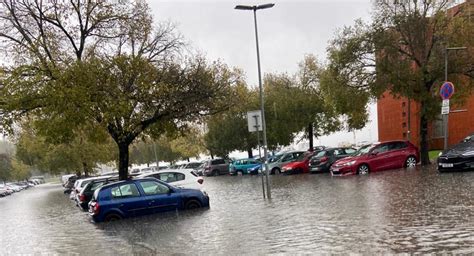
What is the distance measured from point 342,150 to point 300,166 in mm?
3297

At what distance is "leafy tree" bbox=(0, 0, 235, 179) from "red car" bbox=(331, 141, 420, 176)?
274 inches

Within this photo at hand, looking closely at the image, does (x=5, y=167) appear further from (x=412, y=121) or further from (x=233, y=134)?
(x=412, y=121)

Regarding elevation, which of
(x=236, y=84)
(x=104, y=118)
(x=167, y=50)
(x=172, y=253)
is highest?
(x=167, y=50)

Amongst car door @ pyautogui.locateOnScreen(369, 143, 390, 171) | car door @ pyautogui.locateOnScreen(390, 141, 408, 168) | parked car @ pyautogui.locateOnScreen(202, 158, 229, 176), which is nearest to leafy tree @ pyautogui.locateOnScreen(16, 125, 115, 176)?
parked car @ pyautogui.locateOnScreen(202, 158, 229, 176)

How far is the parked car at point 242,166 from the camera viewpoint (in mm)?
41981

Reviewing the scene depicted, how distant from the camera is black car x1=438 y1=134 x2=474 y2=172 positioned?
19.0 meters

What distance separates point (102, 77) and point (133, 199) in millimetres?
7280

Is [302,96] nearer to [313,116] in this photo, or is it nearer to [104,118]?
[313,116]

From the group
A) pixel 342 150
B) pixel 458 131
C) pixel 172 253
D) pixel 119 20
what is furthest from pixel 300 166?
pixel 172 253

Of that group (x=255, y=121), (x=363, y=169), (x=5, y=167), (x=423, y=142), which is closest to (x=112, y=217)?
(x=255, y=121)

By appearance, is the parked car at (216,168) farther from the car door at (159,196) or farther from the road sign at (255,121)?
the car door at (159,196)

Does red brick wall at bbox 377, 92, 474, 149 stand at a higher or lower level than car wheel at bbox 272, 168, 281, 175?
higher

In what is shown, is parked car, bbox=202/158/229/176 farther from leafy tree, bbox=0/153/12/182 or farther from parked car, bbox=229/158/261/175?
leafy tree, bbox=0/153/12/182

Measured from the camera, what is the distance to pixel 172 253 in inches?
354
